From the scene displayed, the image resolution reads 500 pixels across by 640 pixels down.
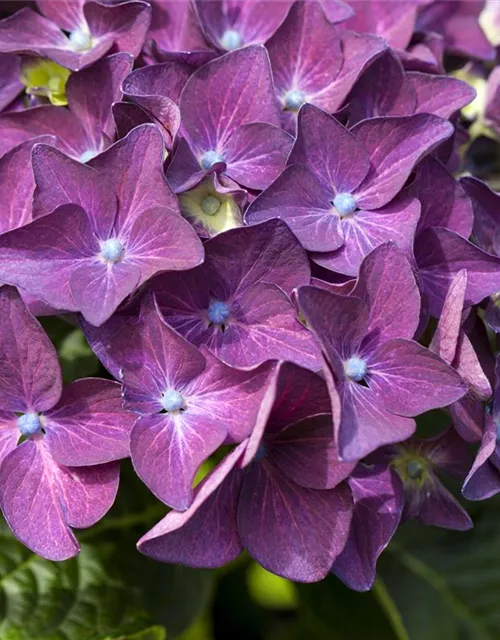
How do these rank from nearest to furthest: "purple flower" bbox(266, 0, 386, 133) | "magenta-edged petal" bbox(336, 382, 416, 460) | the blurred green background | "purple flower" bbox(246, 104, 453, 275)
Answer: "magenta-edged petal" bbox(336, 382, 416, 460) < "purple flower" bbox(246, 104, 453, 275) < "purple flower" bbox(266, 0, 386, 133) < the blurred green background

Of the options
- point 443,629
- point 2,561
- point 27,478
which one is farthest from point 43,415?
point 443,629

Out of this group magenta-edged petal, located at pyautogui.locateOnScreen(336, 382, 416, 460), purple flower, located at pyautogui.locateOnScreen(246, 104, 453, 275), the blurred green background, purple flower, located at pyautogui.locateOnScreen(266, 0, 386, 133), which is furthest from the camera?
the blurred green background

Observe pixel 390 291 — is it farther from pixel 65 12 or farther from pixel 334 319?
pixel 65 12

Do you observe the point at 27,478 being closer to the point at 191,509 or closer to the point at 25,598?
the point at 191,509


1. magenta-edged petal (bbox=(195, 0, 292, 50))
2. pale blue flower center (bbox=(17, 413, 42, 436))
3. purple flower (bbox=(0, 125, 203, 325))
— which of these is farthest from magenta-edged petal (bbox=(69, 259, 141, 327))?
magenta-edged petal (bbox=(195, 0, 292, 50))

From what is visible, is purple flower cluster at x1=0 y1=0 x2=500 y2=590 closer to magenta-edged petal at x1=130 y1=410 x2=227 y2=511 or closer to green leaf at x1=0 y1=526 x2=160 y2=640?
magenta-edged petal at x1=130 y1=410 x2=227 y2=511

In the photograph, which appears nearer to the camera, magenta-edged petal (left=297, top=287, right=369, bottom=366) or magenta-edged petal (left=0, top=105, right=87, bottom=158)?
magenta-edged petal (left=297, top=287, right=369, bottom=366)
